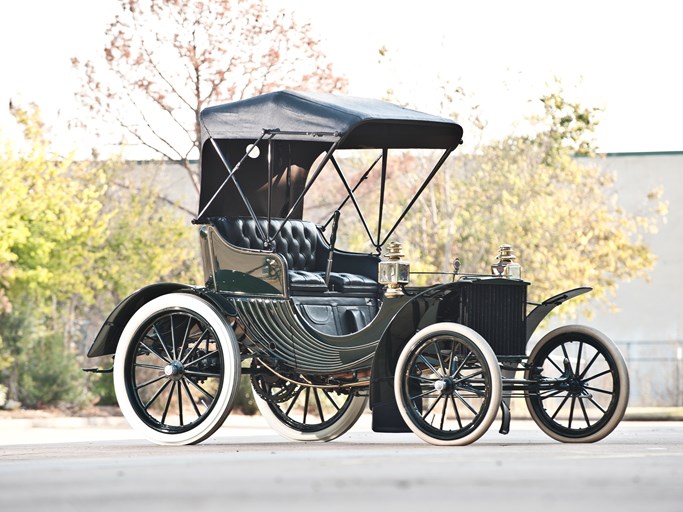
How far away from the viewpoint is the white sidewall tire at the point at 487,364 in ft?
31.7

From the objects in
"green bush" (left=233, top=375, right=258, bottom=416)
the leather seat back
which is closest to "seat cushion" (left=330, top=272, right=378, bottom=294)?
the leather seat back

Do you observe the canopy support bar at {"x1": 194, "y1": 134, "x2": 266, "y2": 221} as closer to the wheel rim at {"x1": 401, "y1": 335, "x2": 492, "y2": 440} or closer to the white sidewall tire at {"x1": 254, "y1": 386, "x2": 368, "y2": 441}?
the white sidewall tire at {"x1": 254, "y1": 386, "x2": 368, "y2": 441}

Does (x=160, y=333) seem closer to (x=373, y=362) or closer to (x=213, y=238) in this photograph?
(x=213, y=238)

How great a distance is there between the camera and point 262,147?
1266 cm

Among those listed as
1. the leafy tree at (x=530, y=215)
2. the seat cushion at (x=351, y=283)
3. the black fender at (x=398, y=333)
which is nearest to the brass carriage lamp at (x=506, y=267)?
the black fender at (x=398, y=333)

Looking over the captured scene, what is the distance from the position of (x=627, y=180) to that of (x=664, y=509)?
28718 mm

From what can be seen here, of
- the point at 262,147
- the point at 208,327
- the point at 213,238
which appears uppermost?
the point at 262,147

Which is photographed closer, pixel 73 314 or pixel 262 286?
pixel 262 286

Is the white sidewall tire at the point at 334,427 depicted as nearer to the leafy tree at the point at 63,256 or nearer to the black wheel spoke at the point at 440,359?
the black wheel spoke at the point at 440,359

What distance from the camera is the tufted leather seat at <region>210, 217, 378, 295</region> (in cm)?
1152

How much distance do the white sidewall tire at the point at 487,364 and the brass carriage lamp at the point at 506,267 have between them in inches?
50.3

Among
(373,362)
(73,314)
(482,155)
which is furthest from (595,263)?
(373,362)

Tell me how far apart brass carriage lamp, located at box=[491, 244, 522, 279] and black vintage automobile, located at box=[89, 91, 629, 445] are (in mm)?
16

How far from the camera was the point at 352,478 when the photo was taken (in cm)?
721
